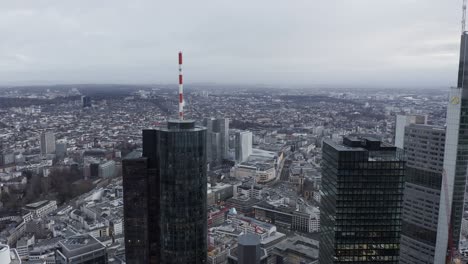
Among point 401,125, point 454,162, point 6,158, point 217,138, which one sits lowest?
point 6,158

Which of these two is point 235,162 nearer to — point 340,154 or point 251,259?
point 251,259

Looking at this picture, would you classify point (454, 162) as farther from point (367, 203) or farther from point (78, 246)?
point (78, 246)

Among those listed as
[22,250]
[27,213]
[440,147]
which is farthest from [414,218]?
[27,213]

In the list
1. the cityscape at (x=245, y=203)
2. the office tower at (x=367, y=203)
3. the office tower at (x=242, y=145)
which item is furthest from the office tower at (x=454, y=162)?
the office tower at (x=242, y=145)

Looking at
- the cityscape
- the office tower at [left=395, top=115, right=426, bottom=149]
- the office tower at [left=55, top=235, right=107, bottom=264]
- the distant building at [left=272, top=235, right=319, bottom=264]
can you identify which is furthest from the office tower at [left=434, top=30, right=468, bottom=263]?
the office tower at [left=55, top=235, right=107, bottom=264]

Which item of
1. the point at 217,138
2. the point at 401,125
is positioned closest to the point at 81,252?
the point at 401,125
